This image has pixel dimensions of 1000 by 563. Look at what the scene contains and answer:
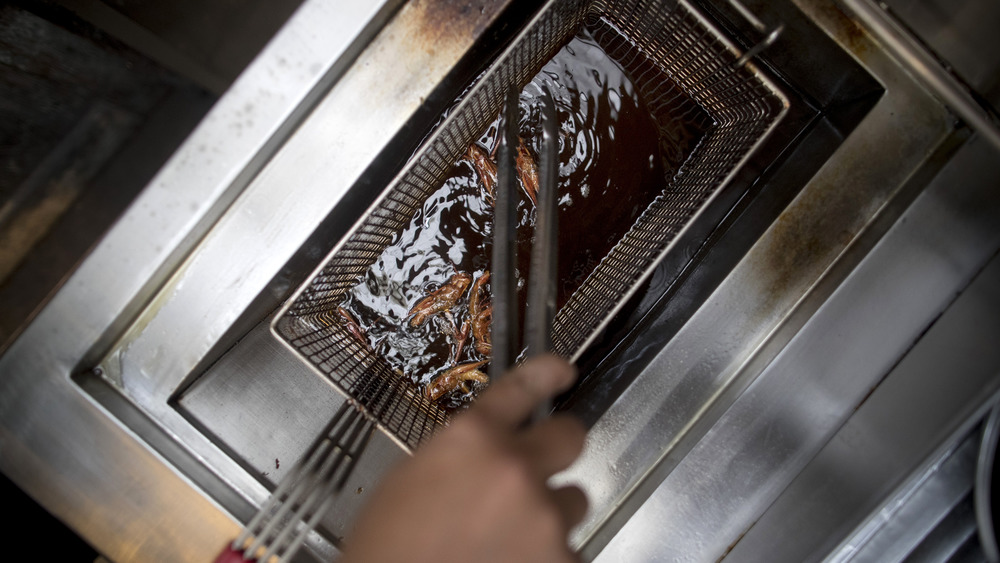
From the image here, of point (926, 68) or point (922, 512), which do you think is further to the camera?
point (922, 512)

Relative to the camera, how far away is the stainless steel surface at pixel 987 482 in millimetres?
791

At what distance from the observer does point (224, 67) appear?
169 cm

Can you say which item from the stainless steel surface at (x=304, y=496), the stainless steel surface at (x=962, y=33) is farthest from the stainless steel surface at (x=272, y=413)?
the stainless steel surface at (x=962, y=33)

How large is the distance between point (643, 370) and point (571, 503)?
0.42 metres

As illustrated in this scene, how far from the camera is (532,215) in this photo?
125 centimetres

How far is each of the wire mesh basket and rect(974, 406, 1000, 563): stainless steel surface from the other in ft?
2.02

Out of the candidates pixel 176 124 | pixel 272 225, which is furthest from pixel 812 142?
pixel 176 124

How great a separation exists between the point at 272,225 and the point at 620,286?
2.37 ft

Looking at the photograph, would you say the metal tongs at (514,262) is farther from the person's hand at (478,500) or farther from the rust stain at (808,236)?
the rust stain at (808,236)

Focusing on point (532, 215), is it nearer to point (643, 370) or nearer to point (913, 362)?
point (643, 370)

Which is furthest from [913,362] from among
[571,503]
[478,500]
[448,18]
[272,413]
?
[272,413]

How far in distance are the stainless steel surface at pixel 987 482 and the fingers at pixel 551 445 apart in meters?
0.71

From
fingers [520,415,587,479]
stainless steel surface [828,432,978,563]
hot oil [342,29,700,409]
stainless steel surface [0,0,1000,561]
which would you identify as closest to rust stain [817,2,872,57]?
stainless steel surface [0,0,1000,561]

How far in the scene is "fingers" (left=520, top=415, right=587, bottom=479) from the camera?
0.67m
